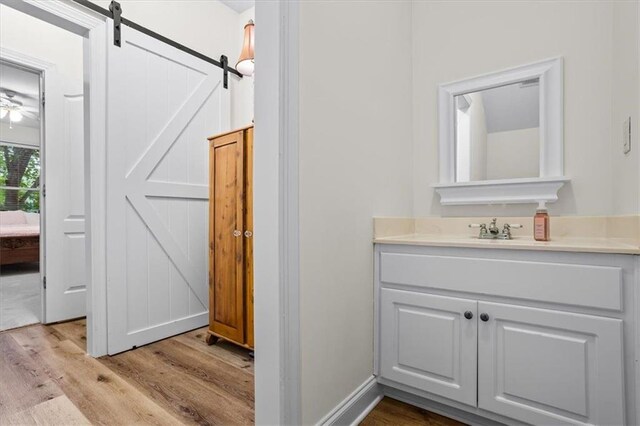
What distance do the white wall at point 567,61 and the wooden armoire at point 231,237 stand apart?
114cm

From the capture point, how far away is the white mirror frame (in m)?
1.59

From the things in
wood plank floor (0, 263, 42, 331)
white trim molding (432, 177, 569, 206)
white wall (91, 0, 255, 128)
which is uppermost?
white wall (91, 0, 255, 128)

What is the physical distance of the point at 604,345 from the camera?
1096 millimetres

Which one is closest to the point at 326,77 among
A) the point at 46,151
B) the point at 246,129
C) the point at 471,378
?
the point at 246,129

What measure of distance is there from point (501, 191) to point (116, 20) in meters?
2.62

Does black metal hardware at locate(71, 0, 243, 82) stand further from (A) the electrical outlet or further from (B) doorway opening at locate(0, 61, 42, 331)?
(A) the electrical outlet

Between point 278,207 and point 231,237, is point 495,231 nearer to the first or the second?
point 278,207

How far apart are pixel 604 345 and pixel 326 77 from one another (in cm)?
137

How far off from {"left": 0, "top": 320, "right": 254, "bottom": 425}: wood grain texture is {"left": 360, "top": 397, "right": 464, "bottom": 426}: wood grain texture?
55 centimetres

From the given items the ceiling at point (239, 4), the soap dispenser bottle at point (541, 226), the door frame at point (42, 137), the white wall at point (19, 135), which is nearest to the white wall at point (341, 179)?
the soap dispenser bottle at point (541, 226)

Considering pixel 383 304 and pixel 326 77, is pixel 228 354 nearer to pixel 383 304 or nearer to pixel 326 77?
pixel 383 304

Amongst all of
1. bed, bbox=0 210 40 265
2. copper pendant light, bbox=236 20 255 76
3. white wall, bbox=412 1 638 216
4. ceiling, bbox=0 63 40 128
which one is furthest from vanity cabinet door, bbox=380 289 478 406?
bed, bbox=0 210 40 265

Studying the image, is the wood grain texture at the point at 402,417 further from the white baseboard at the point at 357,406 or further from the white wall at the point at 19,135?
the white wall at the point at 19,135

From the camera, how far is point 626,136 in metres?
1.25
